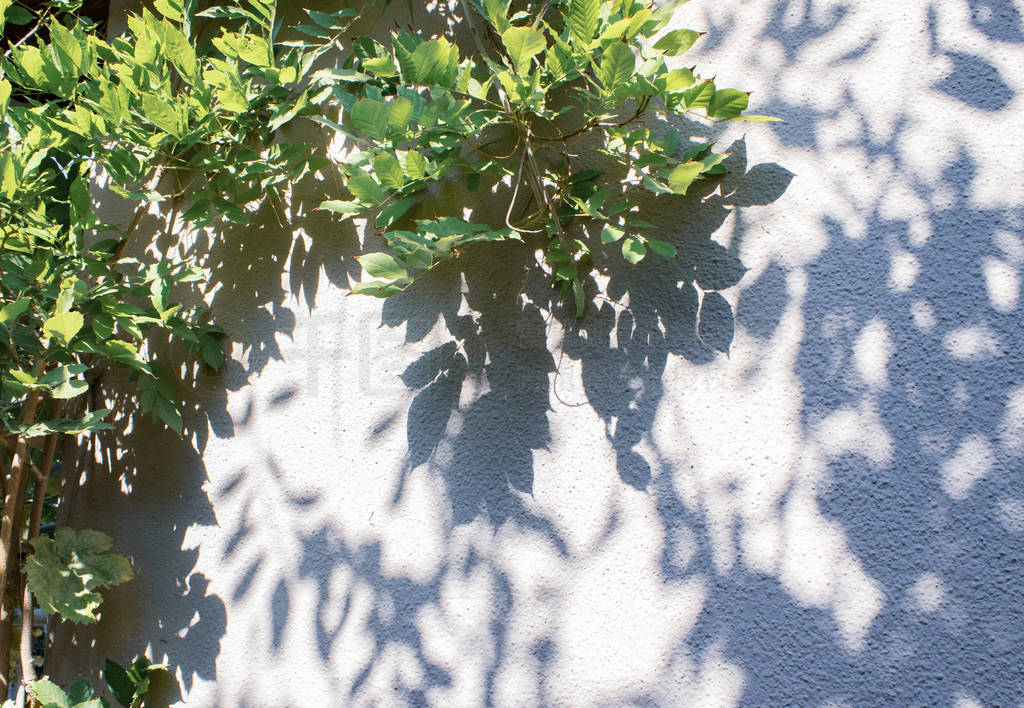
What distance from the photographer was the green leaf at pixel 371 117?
47.8 inches

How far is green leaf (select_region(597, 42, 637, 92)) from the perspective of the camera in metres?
1.22

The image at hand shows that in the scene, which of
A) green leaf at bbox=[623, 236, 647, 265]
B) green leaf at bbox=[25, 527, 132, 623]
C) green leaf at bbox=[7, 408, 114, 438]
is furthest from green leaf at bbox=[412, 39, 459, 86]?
green leaf at bbox=[25, 527, 132, 623]

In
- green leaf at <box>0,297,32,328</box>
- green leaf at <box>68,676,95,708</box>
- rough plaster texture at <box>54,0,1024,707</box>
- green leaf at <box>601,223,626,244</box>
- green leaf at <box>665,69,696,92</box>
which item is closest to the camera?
rough plaster texture at <box>54,0,1024,707</box>

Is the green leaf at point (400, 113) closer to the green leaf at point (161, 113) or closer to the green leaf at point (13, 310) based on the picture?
the green leaf at point (161, 113)

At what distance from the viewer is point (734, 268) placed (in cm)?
137

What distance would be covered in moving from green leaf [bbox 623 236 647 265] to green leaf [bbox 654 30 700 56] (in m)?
0.35

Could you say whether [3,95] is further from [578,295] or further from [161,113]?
[578,295]

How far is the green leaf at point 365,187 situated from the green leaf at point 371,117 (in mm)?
116

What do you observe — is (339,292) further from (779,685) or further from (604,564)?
(779,685)

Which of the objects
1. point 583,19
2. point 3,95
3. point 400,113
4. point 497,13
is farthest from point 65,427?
point 583,19

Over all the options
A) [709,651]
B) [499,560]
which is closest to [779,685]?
[709,651]

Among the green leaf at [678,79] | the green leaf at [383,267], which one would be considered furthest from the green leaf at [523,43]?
the green leaf at [383,267]

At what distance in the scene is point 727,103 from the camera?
129 centimetres

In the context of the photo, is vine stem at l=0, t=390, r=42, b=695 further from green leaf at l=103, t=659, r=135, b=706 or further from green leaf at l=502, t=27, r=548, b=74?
green leaf at l=502, t=27, r=548, b=74
